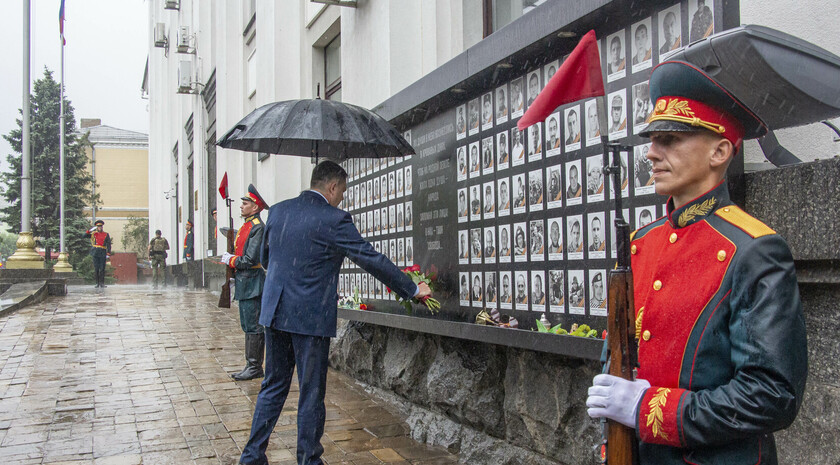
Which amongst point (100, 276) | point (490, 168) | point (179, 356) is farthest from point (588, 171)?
point (100, 276)

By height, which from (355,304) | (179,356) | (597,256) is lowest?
(179,356)

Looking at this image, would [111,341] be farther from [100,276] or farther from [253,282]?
[100,276]

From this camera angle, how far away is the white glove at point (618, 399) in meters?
1.84

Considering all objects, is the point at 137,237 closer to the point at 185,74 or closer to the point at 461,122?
the point at 185,74

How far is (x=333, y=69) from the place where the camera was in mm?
10984

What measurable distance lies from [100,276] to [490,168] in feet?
67.7

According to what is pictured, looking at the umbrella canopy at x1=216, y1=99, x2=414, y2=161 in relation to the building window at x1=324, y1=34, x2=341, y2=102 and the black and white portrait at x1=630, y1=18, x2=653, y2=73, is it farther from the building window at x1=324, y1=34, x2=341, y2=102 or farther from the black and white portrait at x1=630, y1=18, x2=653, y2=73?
the building window at x1=324, y1=34, x2=341, y2=102

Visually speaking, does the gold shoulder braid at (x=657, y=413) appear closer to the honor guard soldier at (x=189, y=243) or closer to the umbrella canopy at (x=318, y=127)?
the umbrella canopy at (x=318, y=127)

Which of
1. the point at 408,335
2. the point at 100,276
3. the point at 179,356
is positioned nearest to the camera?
the point at 408,335

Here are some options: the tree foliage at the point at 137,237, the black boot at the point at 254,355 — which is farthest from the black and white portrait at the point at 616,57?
the tree foliage at the point at 137,237

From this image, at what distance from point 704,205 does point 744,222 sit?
0.41 feet

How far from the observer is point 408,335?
6.27 meters

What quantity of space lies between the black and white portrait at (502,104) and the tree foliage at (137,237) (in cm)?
5226

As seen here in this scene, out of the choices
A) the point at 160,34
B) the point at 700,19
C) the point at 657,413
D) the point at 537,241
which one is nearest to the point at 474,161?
the point at 537,241
